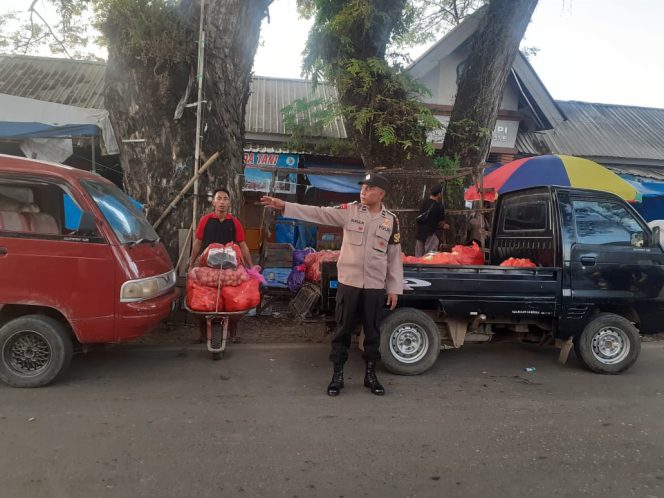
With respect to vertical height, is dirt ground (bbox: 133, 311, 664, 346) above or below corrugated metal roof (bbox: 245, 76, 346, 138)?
below

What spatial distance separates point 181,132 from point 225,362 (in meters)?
3.26

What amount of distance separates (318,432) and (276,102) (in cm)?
1103

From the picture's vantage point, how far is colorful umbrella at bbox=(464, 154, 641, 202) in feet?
26.7

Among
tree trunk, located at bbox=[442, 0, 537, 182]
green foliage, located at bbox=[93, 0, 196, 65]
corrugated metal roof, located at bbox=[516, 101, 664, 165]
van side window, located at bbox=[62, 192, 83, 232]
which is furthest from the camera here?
corrugated metal roof, located at bbox=[516, 101, 664, 165]

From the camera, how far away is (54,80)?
12.2 meters

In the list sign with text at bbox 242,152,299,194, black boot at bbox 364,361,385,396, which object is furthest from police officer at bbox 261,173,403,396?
sign with text at bbox 242,152,299,194

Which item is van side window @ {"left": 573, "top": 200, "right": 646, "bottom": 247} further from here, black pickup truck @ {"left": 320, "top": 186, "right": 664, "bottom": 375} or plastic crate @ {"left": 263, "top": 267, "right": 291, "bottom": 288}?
plastic crate @ {"left": 263, "top": 267, "right": 291, "bottom": 288}

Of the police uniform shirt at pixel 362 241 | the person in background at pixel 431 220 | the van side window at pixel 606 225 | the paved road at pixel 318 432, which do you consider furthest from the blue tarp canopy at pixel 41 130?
the van side window at pixel 606 225

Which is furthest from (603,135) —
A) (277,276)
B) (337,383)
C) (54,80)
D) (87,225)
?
(87,225)

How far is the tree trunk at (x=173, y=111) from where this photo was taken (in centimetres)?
668

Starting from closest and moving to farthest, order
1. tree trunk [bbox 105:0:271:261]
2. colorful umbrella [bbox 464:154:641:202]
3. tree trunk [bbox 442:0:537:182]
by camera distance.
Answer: tree trunk [bbox 105:0:271:261] < colorful umbrella [bbox 464:154:641:202] < tree trunk [bbox 442:0:537:182]

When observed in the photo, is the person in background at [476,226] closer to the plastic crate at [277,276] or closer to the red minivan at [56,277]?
the plastic crate at [277,276]

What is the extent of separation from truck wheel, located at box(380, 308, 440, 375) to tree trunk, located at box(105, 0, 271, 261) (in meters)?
3.30

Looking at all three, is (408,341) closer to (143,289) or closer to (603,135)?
(143,289)
